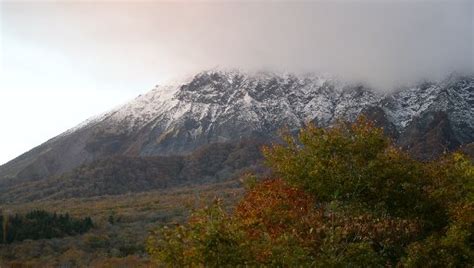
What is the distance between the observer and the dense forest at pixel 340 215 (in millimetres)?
19266

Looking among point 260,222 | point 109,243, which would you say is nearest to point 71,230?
point 109,243

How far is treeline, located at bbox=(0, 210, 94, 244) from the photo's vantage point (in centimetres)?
10069

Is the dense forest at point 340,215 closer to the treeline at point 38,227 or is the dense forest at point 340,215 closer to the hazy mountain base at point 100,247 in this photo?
the hazy mountain base at point 100,247

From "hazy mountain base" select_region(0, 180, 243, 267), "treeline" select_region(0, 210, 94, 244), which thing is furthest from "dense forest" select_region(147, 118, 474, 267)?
"treeline" select_region(0, 210, 94, 244)

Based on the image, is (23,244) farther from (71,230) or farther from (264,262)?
(264,262)

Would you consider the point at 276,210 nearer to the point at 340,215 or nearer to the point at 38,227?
the point at 340,215

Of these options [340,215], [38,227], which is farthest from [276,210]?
[38,227]

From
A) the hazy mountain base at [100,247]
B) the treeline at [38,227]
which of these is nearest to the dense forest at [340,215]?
the hazy mountain base at [100,247]

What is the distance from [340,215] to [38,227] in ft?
326

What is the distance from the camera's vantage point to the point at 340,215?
22047 millimetres

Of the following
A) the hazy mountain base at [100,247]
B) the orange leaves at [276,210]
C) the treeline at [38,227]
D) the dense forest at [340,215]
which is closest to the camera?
the dense forest at [340,215]

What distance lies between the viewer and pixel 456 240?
21.0 metres

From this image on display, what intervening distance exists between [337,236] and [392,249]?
3.68 meters

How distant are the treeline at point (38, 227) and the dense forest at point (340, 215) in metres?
83.7
